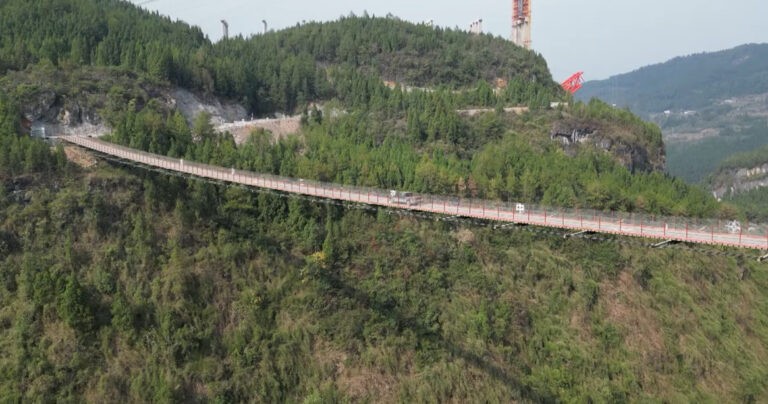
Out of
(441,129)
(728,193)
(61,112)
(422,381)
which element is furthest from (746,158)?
(61,112)

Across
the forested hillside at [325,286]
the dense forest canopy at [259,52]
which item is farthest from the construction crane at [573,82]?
the forested hillside at [325,286]

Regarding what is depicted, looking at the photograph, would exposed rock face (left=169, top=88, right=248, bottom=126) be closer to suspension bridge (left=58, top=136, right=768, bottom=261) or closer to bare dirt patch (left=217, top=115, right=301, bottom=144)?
bare dirt patch (left=217, top=115, right=301, bottom=144)

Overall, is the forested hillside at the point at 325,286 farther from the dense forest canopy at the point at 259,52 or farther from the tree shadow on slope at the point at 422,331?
the dense forest canopy at the point at 259,52

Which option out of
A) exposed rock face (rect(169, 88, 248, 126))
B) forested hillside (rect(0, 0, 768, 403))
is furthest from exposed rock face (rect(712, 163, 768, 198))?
exposed rock face (rect(169, 88, 248, 126))

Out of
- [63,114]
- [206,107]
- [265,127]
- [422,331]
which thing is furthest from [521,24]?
[422,331]

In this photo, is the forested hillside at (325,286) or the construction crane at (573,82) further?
the construction crane at (573,82)

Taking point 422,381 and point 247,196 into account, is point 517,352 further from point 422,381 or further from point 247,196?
point 247,196
